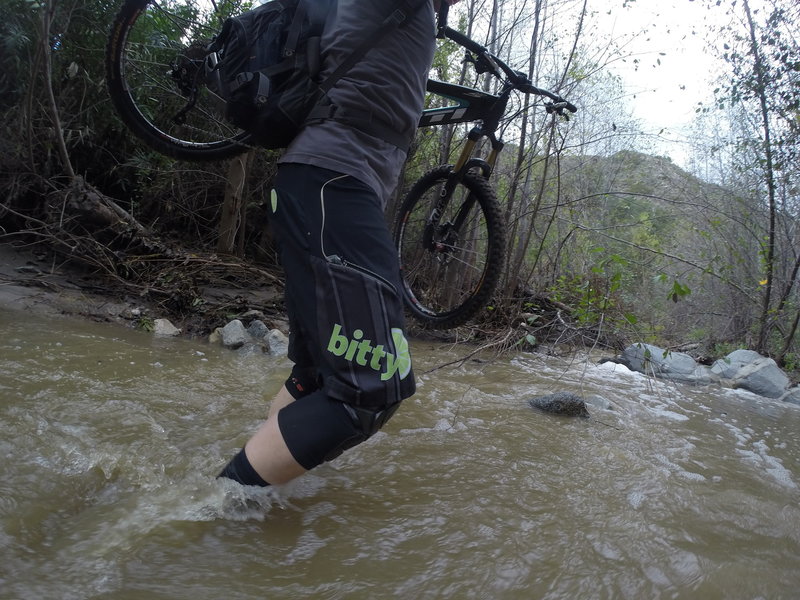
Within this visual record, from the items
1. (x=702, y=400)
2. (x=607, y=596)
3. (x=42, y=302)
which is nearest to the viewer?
(x=607, y=596)

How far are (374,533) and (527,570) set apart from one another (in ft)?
1.32

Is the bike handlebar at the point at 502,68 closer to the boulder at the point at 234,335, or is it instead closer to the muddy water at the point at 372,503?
the muddy water at the point at 372,503

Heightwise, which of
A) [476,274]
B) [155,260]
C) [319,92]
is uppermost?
[319,92]

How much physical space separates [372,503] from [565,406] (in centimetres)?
152

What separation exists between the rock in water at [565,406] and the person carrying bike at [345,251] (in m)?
1.69

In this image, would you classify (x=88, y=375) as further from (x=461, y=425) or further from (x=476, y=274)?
(x=476, y=274)

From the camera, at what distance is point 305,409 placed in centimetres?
136

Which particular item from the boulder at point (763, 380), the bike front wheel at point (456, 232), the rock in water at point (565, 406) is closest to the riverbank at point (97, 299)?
the bike front wheel at point (456, 232)

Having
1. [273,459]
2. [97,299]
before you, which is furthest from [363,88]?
[97,299]

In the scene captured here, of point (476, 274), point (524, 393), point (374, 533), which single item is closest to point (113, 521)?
point (374, 533)

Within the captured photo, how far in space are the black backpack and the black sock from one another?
86 centimetres

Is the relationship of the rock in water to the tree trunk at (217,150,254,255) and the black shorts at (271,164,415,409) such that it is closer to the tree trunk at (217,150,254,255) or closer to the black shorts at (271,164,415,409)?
the black shorts at (271,164,415,409)

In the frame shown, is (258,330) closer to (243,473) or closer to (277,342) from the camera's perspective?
(277,342)

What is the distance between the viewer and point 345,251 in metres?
1.31
